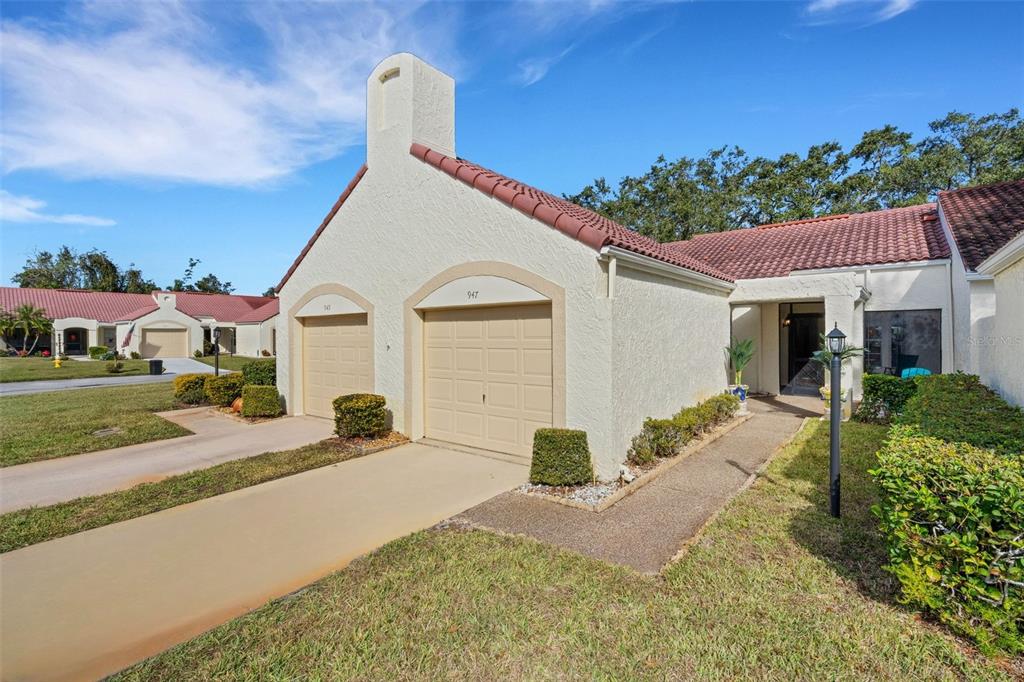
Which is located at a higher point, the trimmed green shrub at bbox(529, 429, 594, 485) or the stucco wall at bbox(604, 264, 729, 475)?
the stucco wall at bbox(604, 264, 729, 475)

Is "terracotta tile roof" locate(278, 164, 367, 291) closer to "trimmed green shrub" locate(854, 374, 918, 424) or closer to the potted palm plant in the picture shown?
the potted palm plant

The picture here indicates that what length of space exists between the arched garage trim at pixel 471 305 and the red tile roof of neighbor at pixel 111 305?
34.7 meters

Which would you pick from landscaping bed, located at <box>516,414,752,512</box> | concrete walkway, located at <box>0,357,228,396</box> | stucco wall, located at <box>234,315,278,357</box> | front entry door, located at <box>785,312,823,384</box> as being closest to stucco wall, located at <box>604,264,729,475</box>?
landscaping bed, located at <box>516,414,752,512</box>

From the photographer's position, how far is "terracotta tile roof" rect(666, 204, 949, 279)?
13.5 meters

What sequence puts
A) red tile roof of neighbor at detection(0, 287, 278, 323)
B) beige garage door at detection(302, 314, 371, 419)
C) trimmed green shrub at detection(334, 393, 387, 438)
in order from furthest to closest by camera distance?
red tile roof of neighbor at detection(0, 287, 278, 323)
beige garage door at detection(302, 314, 371, 419)
trimmed green shrub at detection(334, 393, 387, 438)

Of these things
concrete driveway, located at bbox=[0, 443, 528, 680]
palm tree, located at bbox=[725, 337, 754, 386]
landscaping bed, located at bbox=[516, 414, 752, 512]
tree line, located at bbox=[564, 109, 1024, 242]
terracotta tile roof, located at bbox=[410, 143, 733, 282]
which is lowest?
concrete driveway, located at bbox=[0, 443, 528, 680]

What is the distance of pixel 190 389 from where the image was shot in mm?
14586

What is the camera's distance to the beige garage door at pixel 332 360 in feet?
36.4

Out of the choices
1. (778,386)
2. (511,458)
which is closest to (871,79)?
(778,386)

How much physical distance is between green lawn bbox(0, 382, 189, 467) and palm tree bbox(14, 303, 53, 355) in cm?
2482

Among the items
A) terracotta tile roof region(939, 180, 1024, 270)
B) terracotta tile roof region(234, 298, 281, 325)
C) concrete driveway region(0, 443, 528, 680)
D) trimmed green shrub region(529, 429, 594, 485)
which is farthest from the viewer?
terracotta tile roof region(234, 298, 281, 325)

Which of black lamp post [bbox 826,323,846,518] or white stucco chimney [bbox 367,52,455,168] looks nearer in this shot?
black lamp post [bbox 826,323,846,518]

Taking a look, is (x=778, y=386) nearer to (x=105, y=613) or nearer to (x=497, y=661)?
(x=497, y=661)

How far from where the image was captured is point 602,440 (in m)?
6.90
